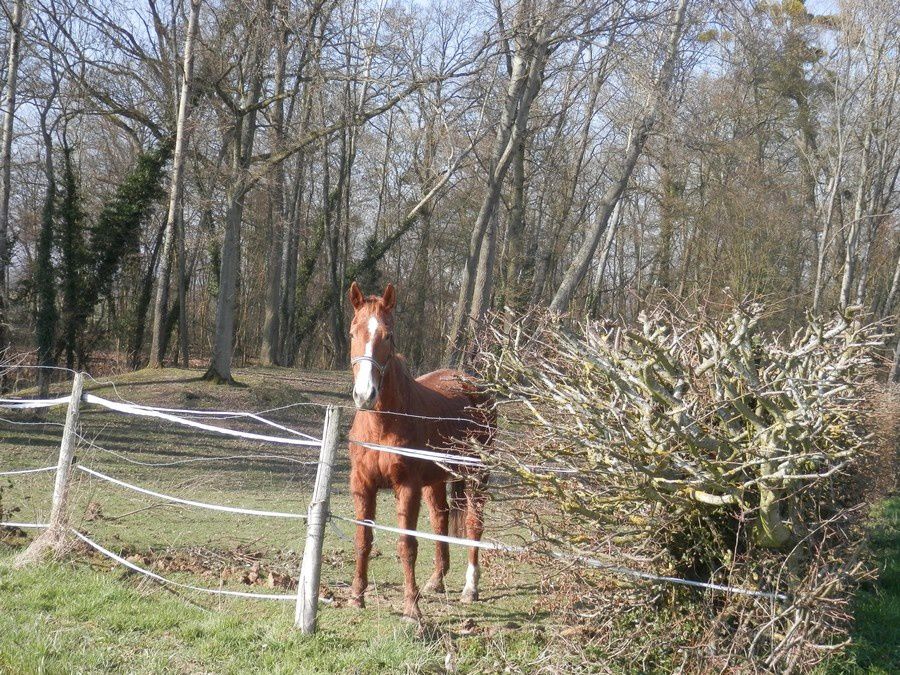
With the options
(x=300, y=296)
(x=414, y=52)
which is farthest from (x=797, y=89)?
(x=300, y=296)

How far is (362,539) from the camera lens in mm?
5223

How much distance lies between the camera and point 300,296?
30.0 meters

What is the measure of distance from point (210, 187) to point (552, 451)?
15272mm

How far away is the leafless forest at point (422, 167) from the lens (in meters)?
15.4

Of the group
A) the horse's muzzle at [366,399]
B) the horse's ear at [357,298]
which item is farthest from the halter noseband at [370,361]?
the horse's ear at [357,298]

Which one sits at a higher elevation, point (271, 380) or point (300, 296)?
point (300, 296)

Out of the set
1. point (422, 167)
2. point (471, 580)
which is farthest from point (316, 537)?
point (422, 167)

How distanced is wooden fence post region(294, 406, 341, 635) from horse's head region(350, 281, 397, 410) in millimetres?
216

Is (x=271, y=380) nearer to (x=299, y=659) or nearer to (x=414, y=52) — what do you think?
(x=414, y=52)

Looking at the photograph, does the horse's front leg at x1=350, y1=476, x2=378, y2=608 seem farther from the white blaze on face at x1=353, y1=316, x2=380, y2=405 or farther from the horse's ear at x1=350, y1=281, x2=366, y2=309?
the horse's ear at x1=350, y1=281, x2=366, y2=309

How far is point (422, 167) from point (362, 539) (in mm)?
23614

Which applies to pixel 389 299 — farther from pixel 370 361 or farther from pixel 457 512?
pixel 457 512

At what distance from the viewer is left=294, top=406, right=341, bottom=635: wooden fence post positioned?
14.7 ft

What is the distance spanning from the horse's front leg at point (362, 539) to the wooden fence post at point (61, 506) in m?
2.34
